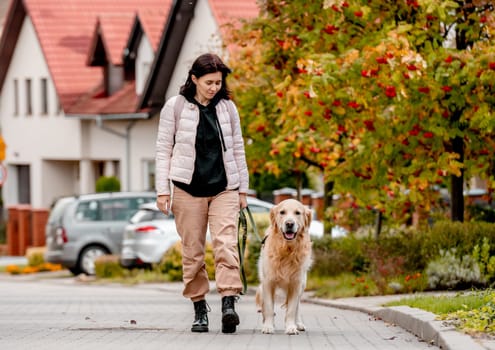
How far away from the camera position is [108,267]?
28625mm

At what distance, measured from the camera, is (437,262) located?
1681cm

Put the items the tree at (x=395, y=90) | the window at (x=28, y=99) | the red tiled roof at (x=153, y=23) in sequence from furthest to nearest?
the window at (x=28, y=99), the red tiled roof at (x=153, y=23), the tree at (x=395, y=90)

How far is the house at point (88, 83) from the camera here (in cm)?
3894

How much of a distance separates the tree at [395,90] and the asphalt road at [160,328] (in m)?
2.10

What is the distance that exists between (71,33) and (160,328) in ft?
119

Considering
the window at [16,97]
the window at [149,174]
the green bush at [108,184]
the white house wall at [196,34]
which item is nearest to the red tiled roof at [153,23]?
the white house wall at [196,34]

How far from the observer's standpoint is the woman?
428 inches

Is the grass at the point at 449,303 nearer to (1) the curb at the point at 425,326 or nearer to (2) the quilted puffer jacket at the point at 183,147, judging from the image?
(1) the curb at the point at 425,326

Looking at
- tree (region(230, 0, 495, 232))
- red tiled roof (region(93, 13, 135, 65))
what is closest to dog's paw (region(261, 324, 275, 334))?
tree (region(230, 0, 495, 232))

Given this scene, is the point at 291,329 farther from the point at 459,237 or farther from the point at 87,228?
the point at 87,228

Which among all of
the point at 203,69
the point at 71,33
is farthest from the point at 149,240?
the point at 71,33

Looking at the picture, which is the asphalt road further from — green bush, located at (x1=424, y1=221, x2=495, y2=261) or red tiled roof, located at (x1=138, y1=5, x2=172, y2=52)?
red tiled roof, located at (x1=138, y1=5, x2=172, y2=52)

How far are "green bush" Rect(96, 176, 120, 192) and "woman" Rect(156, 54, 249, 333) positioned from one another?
30511mm

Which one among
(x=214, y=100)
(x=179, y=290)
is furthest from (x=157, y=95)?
(x=214, y=100)
